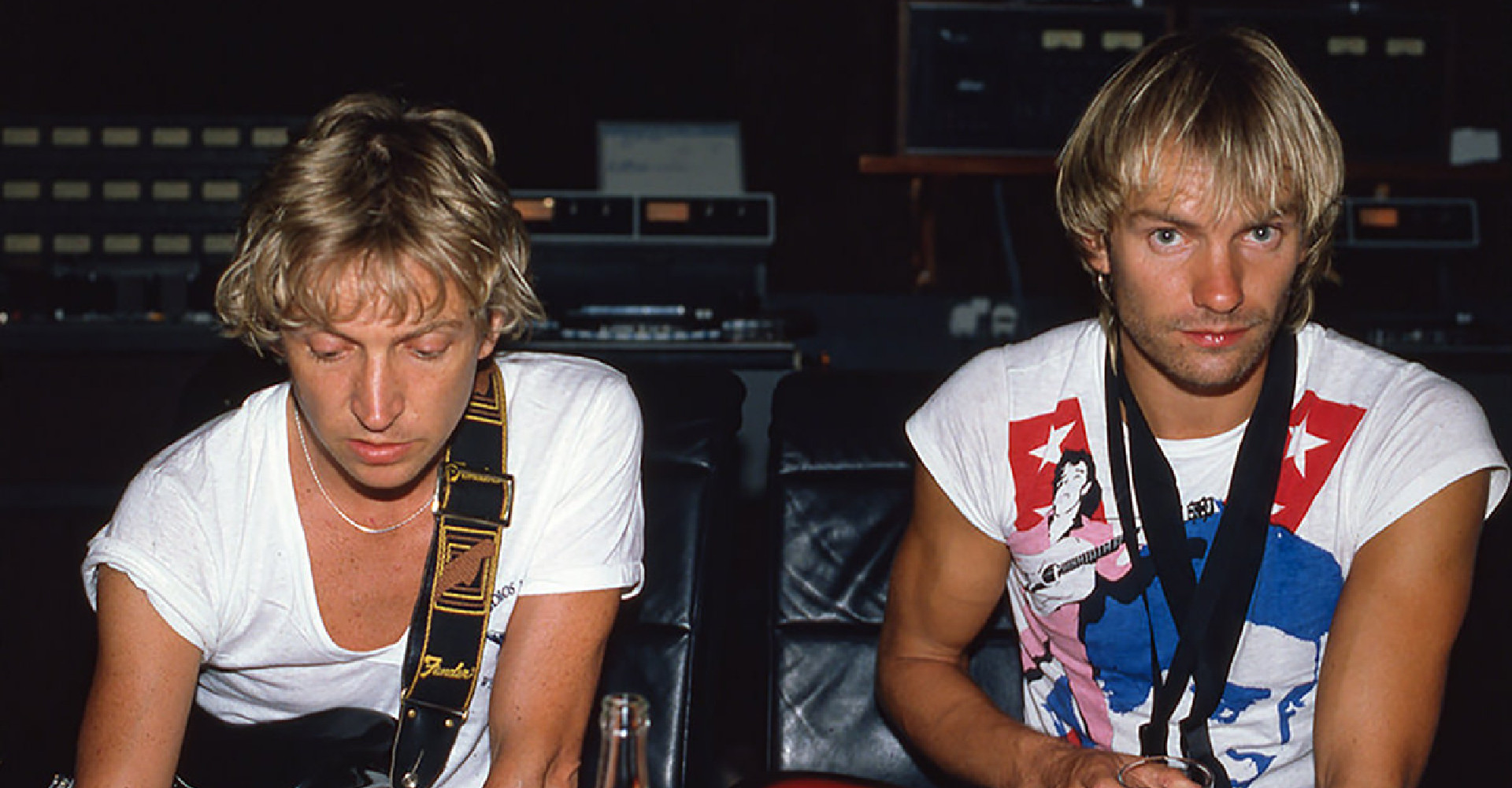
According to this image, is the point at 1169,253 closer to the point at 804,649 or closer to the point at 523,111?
the point at 804,649

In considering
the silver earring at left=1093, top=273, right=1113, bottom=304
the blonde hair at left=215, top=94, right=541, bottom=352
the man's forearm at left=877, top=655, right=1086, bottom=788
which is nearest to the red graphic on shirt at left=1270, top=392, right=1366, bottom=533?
the silver earring at left=1093, top=273, right=1113, bottom=304

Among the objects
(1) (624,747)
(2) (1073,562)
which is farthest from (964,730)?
(1) (624,747)

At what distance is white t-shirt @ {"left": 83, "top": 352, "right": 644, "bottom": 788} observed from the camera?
134 centimetres

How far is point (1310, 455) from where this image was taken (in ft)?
4.77

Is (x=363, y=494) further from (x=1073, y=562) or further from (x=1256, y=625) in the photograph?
(x=1256, y=625)

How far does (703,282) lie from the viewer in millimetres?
4309

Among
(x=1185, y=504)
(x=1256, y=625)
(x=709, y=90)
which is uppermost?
(x=709, y=90)

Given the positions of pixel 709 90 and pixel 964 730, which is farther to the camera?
pixel 709 90

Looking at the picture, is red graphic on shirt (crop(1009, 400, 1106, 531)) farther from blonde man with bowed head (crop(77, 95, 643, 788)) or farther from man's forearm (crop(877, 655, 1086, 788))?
blonde man with bowed head (crop(77, 95, 643, 788))

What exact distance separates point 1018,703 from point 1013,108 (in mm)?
2786

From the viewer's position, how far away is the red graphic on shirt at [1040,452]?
152 centimetres

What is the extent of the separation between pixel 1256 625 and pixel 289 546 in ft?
3.52

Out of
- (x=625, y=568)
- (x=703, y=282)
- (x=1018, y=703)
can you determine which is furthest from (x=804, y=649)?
(x=703, y=282)

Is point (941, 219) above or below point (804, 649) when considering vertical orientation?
above
